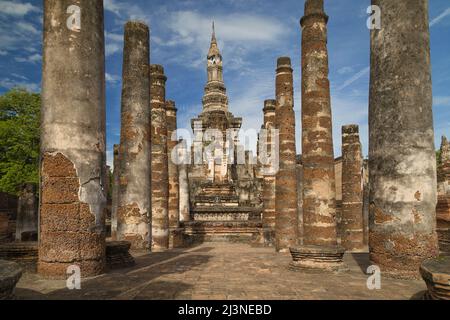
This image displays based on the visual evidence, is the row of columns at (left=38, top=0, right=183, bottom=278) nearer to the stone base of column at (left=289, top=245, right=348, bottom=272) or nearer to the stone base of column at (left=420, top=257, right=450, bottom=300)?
the stone base of column at (left=289, top=245, right=348, bottom=272)

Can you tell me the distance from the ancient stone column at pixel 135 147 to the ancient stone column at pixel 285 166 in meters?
4.60

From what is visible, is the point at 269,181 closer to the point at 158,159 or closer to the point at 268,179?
the point at 268,179

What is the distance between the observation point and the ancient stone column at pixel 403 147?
6.68m

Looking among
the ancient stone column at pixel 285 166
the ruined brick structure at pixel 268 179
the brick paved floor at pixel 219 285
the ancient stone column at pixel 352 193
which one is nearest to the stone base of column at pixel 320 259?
the brick paved floor at pixel 219 285

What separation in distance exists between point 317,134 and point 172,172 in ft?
32.6

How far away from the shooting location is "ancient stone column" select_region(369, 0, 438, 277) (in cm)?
668

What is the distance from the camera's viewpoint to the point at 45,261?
6.34 m

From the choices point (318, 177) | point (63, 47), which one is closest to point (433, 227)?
point (318, 177)

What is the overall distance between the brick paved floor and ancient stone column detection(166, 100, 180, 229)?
1027 centimetres

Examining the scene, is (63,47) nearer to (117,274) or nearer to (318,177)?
(117,274)

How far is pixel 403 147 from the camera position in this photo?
22.4 ft

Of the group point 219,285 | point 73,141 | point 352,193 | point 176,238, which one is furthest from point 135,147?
point 352,193

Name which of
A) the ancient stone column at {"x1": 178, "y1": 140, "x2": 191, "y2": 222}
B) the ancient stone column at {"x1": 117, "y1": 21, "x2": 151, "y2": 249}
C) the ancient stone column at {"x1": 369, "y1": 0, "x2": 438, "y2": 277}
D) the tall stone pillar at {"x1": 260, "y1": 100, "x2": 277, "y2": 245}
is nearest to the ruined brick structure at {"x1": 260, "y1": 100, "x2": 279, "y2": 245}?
the tall stone pillar at {"x1": 260, "y1": 100, "x2": 277, "y2": 245}

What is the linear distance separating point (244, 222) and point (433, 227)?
1393 centimetres
